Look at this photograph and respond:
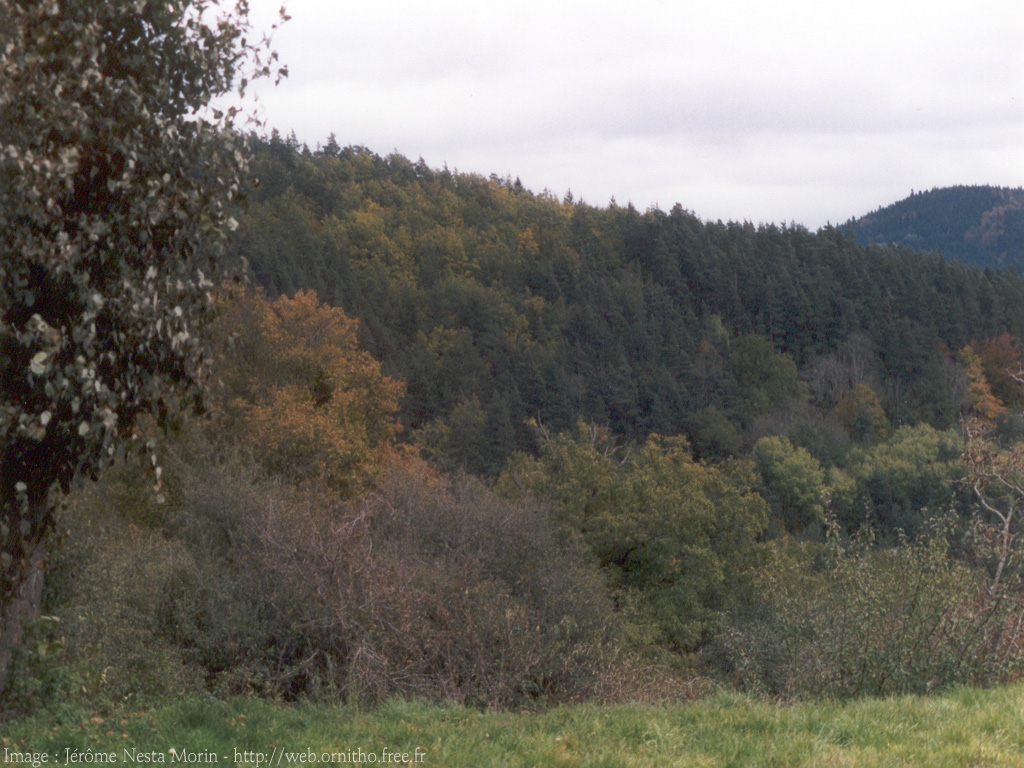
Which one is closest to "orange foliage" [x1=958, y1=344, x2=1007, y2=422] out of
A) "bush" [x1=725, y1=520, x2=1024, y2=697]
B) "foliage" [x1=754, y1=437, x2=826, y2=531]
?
"foliage" [x1=754, y1=437, x2=826, y2=531]

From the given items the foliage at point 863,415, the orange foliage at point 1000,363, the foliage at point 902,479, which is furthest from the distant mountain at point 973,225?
the foliage at point 902,479

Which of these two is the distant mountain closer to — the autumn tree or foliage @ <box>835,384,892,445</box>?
foliage @ <box>835,384,892,445</box>

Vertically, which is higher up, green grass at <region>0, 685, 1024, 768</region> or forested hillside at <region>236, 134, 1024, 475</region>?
forested hillside at <region>236, 134, 1024, 475</region>

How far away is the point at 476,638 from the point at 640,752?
190 inches

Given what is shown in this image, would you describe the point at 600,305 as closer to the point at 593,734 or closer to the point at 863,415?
the point at 863,415

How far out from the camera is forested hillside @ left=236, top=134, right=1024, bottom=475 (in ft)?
221

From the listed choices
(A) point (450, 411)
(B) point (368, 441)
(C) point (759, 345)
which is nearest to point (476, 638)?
(B) point (368, 441)

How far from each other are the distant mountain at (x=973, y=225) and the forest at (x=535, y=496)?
92.1 meters

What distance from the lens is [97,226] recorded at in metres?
3.48

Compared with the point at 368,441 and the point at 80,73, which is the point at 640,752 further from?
the point at 368,441

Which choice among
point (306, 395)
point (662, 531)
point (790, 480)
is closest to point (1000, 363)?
point (790, 480)

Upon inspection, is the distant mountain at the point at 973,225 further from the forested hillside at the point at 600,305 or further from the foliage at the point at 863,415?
the foliage at the point at 863,415

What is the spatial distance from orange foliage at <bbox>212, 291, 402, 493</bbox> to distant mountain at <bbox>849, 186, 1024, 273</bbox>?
155 meters

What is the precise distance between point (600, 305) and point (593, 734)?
85.4 metres
